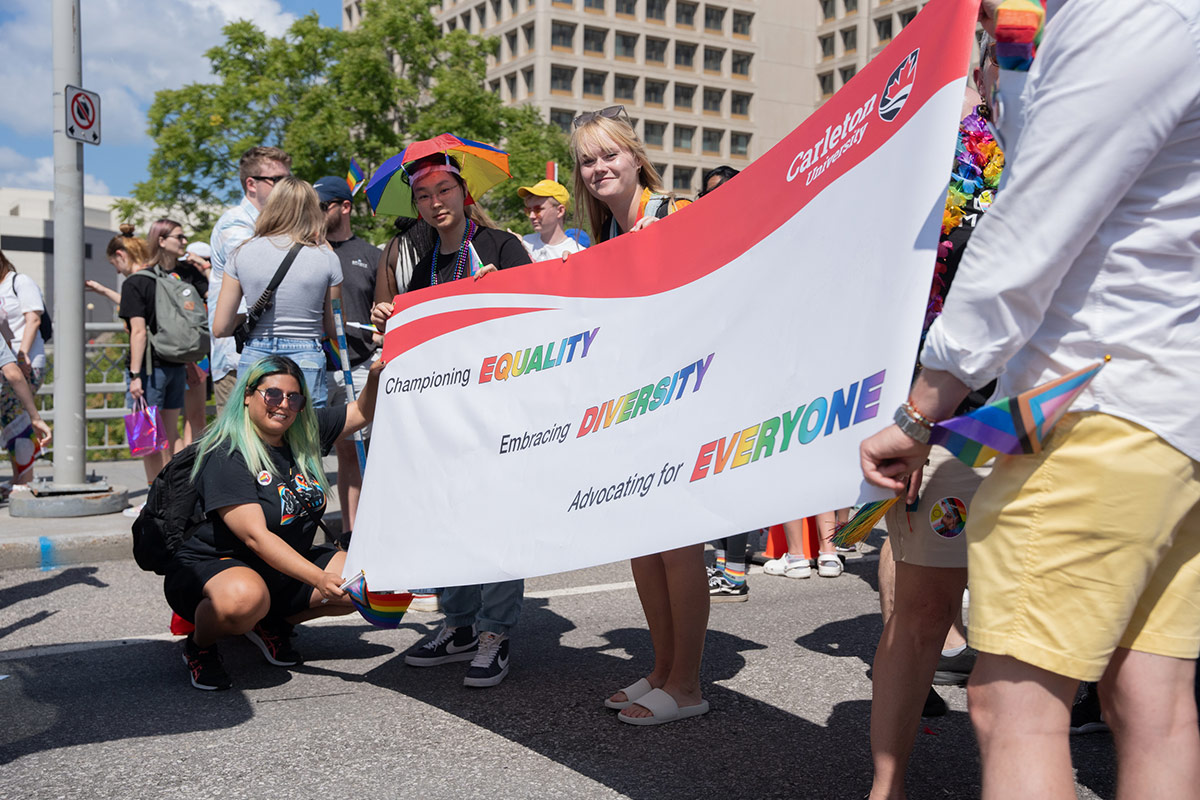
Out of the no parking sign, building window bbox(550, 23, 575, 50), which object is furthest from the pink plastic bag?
building window bbox(550, 23, 575, 50)

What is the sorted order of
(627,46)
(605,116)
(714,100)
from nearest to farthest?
(605,116) < (627,46) < (714,100)

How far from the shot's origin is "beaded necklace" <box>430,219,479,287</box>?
4320 mm

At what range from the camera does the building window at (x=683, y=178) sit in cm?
8212

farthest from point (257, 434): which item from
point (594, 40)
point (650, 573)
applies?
point (594, 40)

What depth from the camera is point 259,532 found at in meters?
3.96

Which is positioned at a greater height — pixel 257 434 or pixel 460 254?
pixel 460 254

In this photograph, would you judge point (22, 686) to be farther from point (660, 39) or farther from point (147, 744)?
point (660, 39)

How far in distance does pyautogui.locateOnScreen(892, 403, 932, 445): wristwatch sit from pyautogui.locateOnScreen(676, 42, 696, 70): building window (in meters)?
84.4

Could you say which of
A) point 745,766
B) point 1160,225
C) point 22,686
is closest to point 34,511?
point 22,686

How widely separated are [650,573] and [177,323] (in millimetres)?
5338

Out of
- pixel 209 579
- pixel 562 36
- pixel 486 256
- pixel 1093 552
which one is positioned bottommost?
pixel 209 579

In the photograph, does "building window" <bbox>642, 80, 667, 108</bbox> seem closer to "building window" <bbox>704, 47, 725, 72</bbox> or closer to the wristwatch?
"building window" <bbox>704, 47, 725, 72</bbox>

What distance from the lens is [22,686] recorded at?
3957mm

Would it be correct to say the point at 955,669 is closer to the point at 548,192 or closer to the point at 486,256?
the point at 486,256
